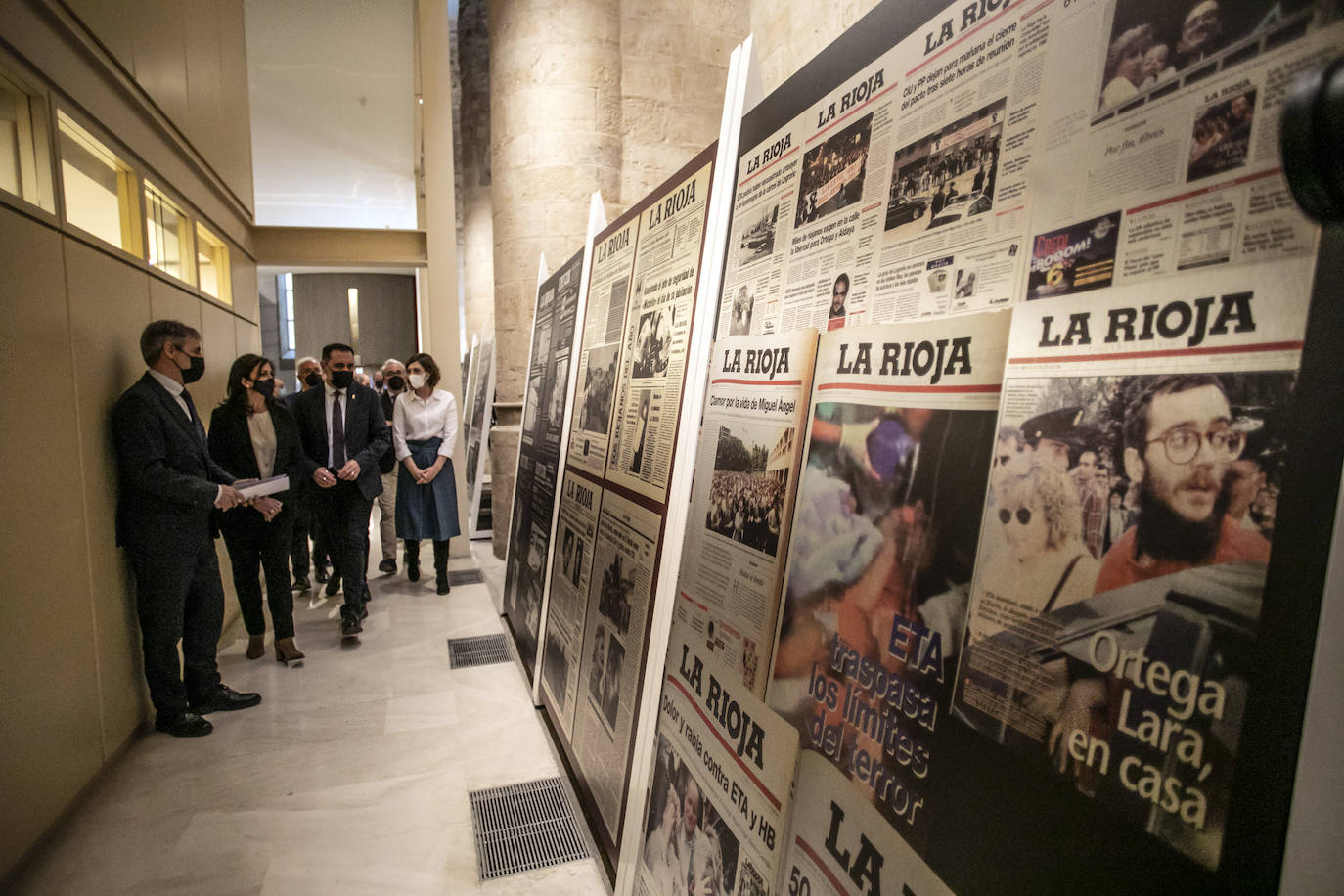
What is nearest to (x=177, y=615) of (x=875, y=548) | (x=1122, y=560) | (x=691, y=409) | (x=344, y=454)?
(x=344, y=454)

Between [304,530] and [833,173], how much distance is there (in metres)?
4.18

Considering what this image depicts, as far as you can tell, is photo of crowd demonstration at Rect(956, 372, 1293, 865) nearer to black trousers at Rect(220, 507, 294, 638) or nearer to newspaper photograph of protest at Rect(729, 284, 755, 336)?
newspaper photograph of protest at Rect(729, 284, 755, 336)

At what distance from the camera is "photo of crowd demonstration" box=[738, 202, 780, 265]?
4.52ft

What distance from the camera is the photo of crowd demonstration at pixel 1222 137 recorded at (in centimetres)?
58

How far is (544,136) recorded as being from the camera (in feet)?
17.2

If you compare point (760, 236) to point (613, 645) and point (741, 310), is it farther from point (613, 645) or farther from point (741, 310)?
point (613, 645)

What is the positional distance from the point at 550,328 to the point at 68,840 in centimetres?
277

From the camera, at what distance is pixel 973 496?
31.5 inches

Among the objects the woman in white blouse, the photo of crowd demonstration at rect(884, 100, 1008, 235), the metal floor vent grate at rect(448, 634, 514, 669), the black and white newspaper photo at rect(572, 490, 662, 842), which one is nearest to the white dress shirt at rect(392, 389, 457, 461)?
the woman in white blouse

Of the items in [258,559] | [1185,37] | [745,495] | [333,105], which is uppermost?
[333,105]

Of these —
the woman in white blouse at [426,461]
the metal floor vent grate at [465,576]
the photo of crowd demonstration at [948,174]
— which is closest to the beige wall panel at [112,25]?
the woman in white blouse at [426,461]

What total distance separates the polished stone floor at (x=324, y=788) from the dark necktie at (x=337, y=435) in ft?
3.69

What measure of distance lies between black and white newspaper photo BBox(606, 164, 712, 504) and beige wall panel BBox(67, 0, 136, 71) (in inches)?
87.4

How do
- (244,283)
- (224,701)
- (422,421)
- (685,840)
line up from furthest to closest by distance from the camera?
(244,283)
(422,421)
(224,701)
(685,840)
